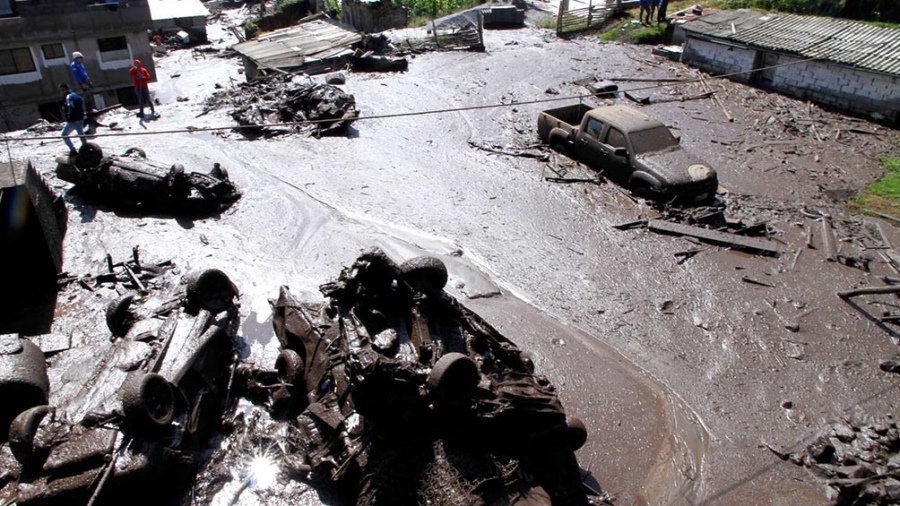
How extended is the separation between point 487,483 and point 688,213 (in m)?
9.62

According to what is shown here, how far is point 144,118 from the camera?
1992 centimetres

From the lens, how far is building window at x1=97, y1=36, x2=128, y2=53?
2827cm

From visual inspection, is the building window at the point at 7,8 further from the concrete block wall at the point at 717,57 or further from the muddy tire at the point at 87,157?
the concrete block wall at the point at 717,57

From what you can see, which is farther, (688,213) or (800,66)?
(800,66)

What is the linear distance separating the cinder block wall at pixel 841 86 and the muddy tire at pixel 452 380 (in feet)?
63.1

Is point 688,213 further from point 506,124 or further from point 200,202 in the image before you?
point 200,202

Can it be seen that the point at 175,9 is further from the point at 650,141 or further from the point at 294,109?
the point at 650,141

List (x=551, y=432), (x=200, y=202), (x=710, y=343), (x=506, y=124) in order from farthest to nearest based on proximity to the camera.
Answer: (x=506, y=124) < (x=200, y=202) < (x=710, y=343) < (x=551, y=432)

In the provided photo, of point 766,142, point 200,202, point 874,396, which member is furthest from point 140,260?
point 766,142

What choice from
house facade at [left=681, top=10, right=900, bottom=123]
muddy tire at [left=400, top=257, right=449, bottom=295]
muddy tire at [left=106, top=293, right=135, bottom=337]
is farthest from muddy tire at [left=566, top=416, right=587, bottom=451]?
house facade at [left=681, top=10, right=900, bottom=123]

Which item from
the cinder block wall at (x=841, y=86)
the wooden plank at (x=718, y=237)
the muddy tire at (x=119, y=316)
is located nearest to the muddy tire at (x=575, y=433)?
the muddy tire at (x=119, y=316)

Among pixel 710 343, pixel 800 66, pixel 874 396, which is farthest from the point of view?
pixel 800 66

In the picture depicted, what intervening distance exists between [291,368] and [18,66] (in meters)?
26.8

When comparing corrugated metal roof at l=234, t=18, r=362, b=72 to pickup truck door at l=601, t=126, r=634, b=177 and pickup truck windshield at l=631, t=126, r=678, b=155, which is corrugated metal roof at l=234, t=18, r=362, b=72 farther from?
pickup truck windshield at l=631, t=126, r=678, b=155
